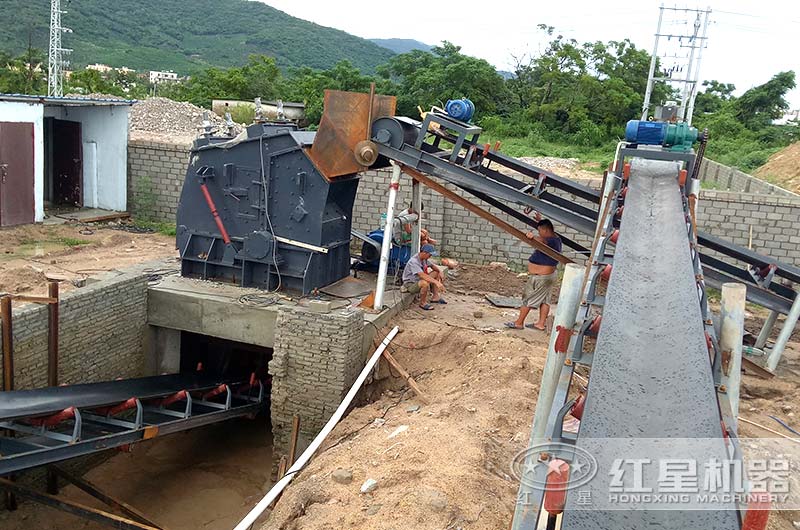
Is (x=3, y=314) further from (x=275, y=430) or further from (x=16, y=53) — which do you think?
(x=16, y=53)

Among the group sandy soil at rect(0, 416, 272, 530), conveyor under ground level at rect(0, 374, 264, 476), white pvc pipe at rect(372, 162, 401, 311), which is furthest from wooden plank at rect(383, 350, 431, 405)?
sandy soil at rect(0, 416, 272, 530)

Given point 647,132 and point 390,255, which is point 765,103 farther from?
point 647,132

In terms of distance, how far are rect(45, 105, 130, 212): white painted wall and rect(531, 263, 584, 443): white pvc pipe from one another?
13.9 m

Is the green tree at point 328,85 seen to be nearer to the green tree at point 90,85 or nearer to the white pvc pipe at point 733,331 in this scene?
the green tree at point 90,85

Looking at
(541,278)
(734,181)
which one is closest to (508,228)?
(541,278)

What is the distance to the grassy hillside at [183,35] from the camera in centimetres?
6259

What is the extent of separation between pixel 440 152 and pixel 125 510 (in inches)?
219

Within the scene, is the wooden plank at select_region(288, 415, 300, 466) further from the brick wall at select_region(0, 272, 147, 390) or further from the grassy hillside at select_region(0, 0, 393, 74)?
the grassy hillside at select_region(0, 0, 393, 74)

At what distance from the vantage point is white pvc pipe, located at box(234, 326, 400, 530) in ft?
19.5

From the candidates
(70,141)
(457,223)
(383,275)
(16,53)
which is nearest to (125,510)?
(383,275)

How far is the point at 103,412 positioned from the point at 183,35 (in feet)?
262

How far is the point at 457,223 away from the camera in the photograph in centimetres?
1339

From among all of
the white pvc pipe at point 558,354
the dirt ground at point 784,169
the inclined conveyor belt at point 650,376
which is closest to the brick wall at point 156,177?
the inclined conveyor belt at point 650,376

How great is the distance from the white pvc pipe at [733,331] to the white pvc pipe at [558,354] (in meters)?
0.78
